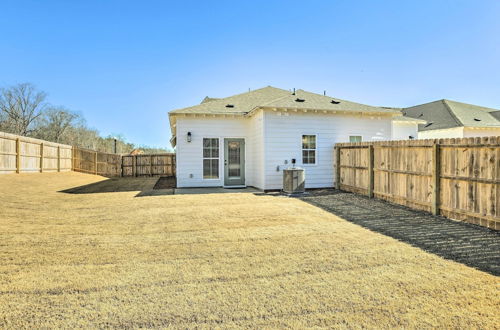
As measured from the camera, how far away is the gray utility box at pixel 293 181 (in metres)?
9.96

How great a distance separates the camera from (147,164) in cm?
2141

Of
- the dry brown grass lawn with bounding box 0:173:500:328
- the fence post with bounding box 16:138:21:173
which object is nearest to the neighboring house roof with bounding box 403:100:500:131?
Result: the dry brown grass lawn with bounding box 0:173:500:328

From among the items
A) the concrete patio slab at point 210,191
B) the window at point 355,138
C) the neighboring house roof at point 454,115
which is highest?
the neighboring house roof at point 454,115

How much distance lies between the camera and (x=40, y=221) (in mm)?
5949

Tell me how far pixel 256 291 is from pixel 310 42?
1312 cm

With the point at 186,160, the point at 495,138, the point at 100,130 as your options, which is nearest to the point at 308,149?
the point at 186,160

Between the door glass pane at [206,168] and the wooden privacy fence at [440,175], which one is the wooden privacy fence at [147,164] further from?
the wooden privacy fence at [440,175]

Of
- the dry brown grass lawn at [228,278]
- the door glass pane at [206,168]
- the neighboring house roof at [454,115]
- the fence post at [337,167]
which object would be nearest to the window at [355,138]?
the fence post at [337,167]

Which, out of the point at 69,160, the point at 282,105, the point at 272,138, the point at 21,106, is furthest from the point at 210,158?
the point at 21,106

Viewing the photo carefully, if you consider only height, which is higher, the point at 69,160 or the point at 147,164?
the point at 69,160

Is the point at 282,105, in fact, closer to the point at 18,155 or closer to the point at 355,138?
the point at 355,138

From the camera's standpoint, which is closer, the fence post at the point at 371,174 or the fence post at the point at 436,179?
the fence post at the point at 436,179

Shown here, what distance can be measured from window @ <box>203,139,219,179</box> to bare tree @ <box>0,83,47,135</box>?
99.4ft

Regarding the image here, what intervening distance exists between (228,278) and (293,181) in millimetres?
7115
